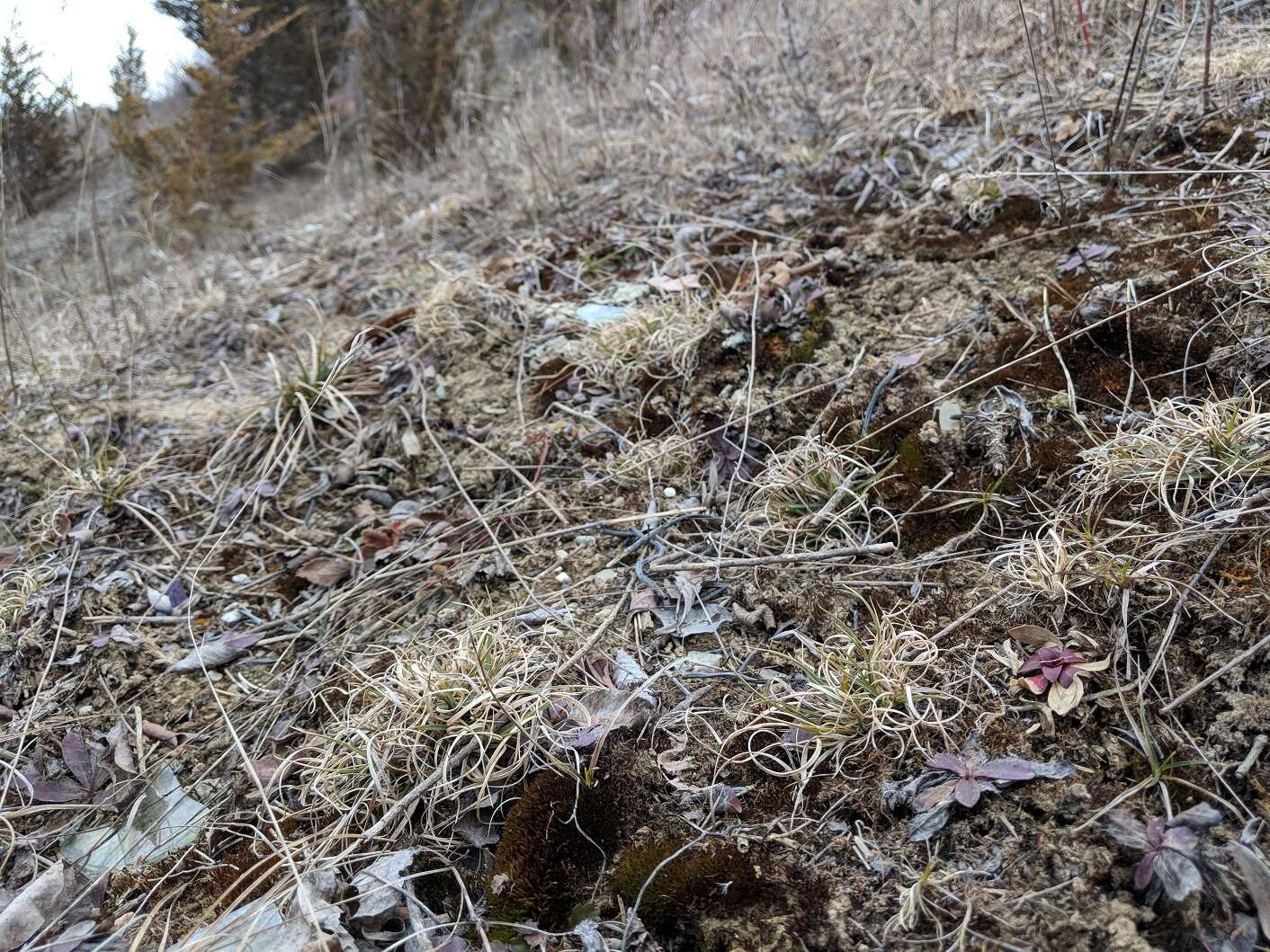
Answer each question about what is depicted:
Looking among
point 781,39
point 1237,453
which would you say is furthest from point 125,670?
point 781,39

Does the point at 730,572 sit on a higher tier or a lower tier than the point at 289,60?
lower

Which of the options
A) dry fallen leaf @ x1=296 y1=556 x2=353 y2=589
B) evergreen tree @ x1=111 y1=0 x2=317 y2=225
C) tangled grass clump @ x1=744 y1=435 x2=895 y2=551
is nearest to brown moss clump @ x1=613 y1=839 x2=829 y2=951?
tangled grass clump @ x1=744 y1=435 x2=895 y2=551

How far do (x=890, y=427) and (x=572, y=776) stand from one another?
3.94ft

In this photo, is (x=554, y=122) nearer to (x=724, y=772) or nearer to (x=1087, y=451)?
(x=1087, y=451)

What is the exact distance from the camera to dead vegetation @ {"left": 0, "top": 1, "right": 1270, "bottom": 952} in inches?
51.4

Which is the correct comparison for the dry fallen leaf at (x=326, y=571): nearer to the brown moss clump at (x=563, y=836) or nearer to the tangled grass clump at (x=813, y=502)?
the brown moss clump at (x=563, y=836)

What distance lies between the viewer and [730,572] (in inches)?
74.7

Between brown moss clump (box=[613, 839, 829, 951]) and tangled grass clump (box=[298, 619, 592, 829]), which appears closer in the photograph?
brown moss clump (box=[613, 839, 829, 951])

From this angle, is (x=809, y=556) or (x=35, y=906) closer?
(x=35, y=906)

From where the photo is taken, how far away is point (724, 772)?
150 cm

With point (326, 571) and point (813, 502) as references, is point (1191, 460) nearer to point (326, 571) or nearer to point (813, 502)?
point (813, 502)

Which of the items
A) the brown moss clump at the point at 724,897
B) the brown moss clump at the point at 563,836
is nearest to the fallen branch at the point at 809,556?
the brown moss clump at the point at 563,836

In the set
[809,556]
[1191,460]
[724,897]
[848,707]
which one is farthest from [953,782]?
[1191,460]

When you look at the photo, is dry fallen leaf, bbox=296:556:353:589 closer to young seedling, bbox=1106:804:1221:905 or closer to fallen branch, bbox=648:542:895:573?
fallen branch, bbox=648:542:895:573
